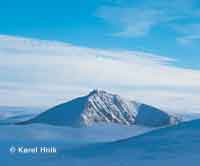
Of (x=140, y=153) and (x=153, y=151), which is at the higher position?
(x=153, y=151)

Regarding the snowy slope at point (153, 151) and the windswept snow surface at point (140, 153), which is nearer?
the windswept snow surface at point (140, 153)

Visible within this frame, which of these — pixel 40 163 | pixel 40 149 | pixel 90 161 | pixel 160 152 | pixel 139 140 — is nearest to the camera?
pixel 40 163

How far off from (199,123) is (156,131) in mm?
10942

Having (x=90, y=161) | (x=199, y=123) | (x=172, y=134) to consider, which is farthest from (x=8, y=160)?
(x=199, y=123)

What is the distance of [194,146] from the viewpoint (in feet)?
311

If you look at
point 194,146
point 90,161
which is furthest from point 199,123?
point 90,161

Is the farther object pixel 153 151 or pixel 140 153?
pixel 153 151

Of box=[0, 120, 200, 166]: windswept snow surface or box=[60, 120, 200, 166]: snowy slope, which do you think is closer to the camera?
box=[0, 120, 200, 166]: windswept snow surface

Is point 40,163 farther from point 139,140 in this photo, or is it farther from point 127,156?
point 139,140

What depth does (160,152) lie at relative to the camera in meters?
94.2

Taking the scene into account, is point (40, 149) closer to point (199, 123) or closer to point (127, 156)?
point (127, 156)

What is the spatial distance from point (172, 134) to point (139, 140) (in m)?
7.74

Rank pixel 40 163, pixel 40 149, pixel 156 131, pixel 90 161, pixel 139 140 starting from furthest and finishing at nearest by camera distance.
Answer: pixel 156 131
pixel 139 140
pixel 40 149
pixel 90 161
pixel 40 163

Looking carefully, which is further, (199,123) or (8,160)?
(199,123)
